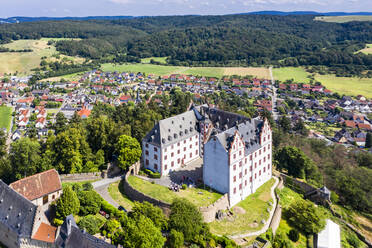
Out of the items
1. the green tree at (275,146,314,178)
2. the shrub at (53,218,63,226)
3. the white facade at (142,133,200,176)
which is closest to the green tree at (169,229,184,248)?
the shrub at (53,218,63,226)

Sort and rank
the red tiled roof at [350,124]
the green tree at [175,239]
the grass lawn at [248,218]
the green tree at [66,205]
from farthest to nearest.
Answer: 1. the red tiled roof at [350,124]
2. the grass lawn at [248,218]
3. the green tree at [66,205]
4. the green tree at [175,239]

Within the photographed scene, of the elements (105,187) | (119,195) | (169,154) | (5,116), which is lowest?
(5,116)

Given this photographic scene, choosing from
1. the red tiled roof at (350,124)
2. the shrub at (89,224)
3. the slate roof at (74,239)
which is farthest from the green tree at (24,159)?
the red tiled roof at (350,124)

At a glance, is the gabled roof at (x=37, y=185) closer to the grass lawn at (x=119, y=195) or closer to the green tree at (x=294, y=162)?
the grass lawn at (x=119, y=195)

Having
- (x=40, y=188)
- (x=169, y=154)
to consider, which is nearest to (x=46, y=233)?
(x=40, y=188)

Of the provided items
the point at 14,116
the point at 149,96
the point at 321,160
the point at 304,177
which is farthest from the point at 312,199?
the point at 14,116

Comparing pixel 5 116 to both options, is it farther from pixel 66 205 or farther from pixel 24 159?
pixel 66 205

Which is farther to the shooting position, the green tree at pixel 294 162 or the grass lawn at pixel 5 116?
the grass lawn at pixel 5 116
